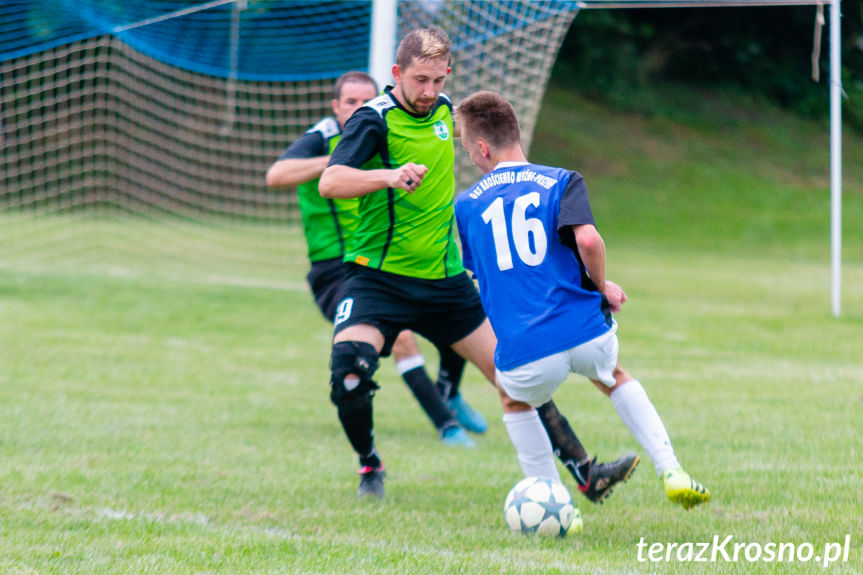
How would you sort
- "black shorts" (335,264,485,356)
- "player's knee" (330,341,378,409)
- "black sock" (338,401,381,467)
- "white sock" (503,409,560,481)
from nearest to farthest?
"white sock" (503,409,560,481) → "player's knee" (330,341,378,409) → "black sock" (338,401,381,467) → "black shorts" (335,264,485,356)

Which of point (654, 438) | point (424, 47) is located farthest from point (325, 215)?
point (654, 438)

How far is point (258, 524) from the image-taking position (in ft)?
13.3

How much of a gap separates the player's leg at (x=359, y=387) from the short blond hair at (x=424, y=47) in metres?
1.15

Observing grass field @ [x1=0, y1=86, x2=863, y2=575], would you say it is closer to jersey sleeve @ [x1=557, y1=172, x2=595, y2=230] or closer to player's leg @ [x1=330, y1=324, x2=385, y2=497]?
player's leg @ [x1=330, y1=324, x2=385, y2=497]

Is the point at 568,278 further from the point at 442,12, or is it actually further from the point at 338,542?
the point at 442,12

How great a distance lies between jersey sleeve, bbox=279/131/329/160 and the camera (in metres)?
5.58

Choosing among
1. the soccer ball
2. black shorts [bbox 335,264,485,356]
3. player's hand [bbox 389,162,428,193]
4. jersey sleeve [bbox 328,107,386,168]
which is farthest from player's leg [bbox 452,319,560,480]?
jersey sleeve [bbox 328,107,386,168]

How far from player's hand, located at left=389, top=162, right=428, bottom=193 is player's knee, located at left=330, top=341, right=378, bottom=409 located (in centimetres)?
78

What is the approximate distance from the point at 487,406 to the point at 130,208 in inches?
616

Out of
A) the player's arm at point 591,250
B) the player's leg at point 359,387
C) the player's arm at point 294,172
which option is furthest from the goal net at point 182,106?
the player's arm at point 591,250

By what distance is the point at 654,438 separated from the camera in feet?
12.7

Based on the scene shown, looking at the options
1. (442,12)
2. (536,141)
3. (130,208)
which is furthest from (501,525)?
(536,141)

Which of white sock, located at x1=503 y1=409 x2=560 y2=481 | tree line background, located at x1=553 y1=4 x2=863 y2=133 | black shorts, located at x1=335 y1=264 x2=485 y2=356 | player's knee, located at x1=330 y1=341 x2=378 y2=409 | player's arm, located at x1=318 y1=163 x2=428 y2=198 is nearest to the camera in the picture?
player's arm, located at x1=318 y1=163 x2=428 y2=198

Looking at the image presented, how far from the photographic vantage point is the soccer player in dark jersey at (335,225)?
5.52 m
